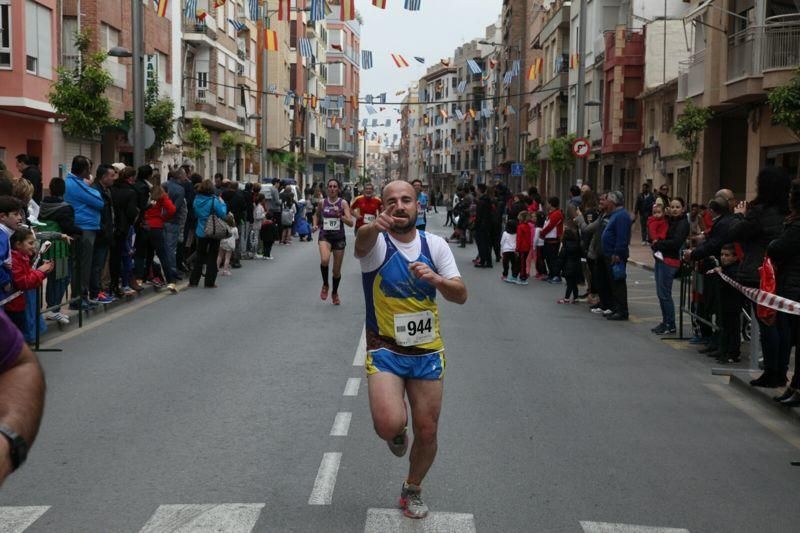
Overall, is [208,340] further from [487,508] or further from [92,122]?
[92,122]

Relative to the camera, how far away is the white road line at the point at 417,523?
17.0 feet

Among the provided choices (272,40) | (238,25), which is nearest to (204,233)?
(238,25)

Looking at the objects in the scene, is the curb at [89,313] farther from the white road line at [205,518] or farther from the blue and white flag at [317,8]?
the blue and white flag at [317,8]

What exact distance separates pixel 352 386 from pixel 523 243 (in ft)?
37.7

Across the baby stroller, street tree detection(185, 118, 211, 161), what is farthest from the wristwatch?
street tree detection(185, 118, 211, 161)

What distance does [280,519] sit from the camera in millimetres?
5289

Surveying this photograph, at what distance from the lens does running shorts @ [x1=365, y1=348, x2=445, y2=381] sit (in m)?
5.37

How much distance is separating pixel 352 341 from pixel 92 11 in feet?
74.4

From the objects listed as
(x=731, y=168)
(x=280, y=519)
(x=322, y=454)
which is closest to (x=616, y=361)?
(x=322, y=454)

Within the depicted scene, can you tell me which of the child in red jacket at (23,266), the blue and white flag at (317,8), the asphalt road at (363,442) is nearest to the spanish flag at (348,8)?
the blue and white flag at (317,8)

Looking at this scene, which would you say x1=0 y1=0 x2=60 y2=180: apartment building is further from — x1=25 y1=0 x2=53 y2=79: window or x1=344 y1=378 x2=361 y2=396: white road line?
x1=344 y1=378 x2=361 y2=396: white road line

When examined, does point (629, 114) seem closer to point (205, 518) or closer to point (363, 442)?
point (363, 442)

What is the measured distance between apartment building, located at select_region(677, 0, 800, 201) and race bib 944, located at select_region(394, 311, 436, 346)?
21.0 metres

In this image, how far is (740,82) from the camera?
26.8 m
